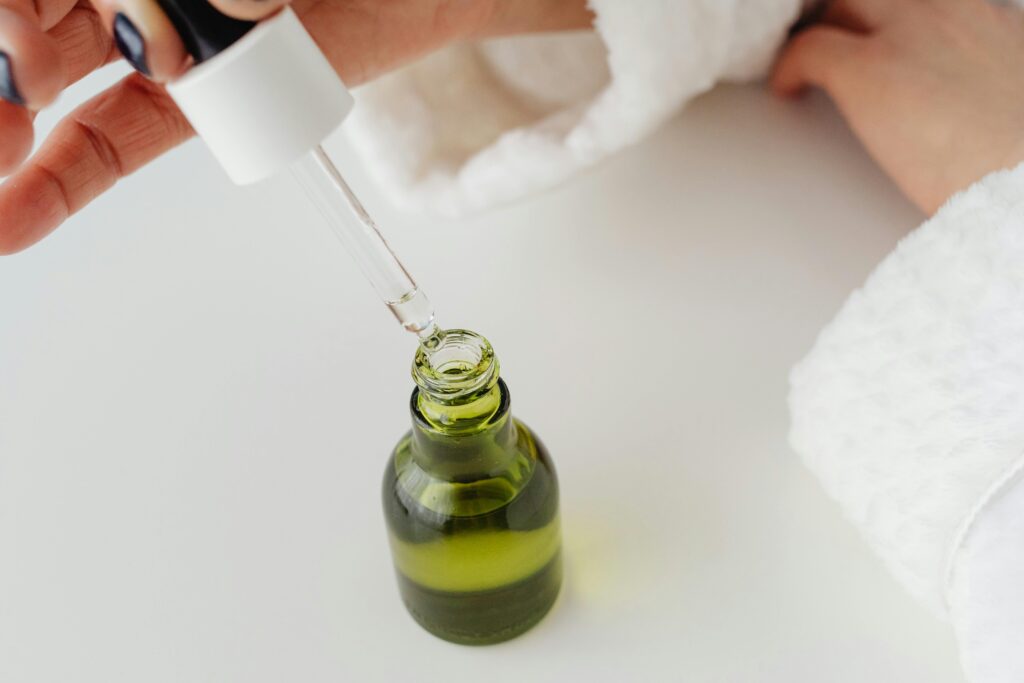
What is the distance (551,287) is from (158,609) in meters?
0.23

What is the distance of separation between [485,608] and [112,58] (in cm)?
29

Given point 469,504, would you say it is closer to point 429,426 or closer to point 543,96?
point 429,426

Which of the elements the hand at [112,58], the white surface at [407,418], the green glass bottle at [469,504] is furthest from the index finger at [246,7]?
the white surface at [407,418]

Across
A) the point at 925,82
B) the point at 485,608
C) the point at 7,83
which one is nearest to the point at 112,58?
the point at 7,83

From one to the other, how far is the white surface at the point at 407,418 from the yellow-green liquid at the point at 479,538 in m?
0.02

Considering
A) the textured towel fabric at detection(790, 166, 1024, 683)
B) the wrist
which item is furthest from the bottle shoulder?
the wrist

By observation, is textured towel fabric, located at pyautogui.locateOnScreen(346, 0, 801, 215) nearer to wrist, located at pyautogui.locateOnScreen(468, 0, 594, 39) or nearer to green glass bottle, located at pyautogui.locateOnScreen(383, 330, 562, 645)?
wrist, located at pyautogui.locateOnScreen(468, 0, 594, 39)

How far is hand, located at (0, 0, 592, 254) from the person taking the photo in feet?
1.01

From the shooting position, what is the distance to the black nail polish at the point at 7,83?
1.01ft

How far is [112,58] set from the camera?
478mm

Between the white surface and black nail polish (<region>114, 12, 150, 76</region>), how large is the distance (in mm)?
227

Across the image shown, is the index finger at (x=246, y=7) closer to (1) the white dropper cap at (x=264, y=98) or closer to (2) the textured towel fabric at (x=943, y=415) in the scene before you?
(1) the white dropper cap at (x=264, y=98)

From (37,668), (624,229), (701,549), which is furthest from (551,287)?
(37,668)

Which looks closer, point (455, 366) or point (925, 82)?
point (455, 366)
